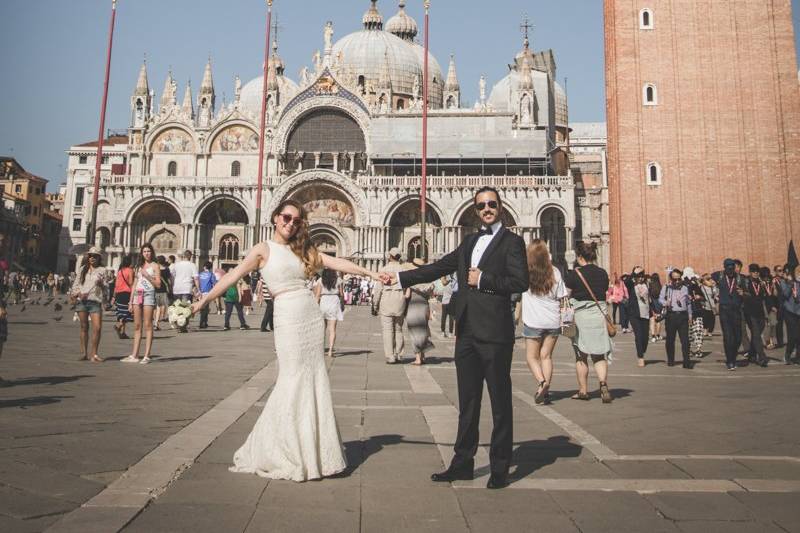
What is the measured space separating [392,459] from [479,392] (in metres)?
0.76

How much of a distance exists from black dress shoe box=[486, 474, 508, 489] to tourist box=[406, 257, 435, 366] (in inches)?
224

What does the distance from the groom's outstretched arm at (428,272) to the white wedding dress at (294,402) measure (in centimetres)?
57

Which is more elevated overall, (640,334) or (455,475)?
(640,334)

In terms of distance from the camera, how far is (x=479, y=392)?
3666 millimetres

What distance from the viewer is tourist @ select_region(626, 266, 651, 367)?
10.1 meters

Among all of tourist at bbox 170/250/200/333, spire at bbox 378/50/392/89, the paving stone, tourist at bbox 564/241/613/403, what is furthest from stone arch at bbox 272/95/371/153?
the paving stone

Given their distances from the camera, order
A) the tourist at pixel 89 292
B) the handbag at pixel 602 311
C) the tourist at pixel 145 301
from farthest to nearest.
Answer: the tourist at pixel 89 292
the tourist at pixel 145 301
the handbag at pixel 602 311

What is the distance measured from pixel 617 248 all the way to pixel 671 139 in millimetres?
5360

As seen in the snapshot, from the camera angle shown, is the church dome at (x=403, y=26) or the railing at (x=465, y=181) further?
the church dome at (x=403, y=26)

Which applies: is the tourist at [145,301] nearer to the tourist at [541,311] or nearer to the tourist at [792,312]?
the tourist at [541,311]

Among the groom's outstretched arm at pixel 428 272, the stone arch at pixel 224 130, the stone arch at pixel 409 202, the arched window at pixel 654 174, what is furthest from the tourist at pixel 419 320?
the stone arch at pixel 224 130

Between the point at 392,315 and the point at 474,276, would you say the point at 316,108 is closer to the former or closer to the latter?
the point at 392,315

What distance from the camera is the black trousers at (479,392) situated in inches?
138

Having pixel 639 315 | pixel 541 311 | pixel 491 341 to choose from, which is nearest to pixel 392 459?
pixel 491 341
